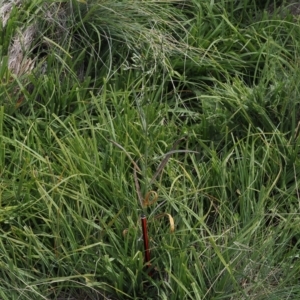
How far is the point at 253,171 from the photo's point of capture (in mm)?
2500

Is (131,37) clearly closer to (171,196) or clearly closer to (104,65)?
(104,65)

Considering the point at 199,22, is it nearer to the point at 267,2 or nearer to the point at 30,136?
the point at 267,2

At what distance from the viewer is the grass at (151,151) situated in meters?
2.23

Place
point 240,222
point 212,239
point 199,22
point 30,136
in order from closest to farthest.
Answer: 1. point 212,239
2. point 240,222
3. point 30,136
4. point 199,22

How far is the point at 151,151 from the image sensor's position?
2545 millimetres

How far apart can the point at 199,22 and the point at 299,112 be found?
0.67 metres

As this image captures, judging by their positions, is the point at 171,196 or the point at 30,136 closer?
the point at 171,196

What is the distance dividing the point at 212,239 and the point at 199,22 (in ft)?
4.36

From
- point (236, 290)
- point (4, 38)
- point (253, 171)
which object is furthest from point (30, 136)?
point (236, 290)

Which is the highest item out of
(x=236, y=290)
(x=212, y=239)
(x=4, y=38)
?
(x=4, y=38)

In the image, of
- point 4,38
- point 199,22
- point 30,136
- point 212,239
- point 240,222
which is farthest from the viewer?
point 199,22

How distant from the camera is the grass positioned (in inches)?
87.8

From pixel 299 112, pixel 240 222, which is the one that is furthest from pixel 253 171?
pixel 299 112

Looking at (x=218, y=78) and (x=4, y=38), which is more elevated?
(x=4, y=38)
